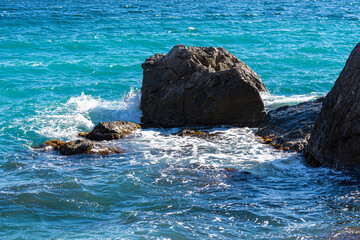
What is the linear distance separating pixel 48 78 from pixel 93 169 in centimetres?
1103

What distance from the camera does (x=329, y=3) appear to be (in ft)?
148

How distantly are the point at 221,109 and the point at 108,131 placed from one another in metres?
3.26

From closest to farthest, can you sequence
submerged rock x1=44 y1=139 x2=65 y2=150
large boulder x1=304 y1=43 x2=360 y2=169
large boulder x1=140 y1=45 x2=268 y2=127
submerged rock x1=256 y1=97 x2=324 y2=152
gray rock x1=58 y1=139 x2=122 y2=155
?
1. large boulder x1=304 y1=43 x2=360 y2=169
2. submerged rock x1=256 y1=97 x2=324 y2=152
3. gray rock x1=58 y1=139 x2=122 y2=155
4. submerged rock x1=44 y1=139 x2=65 y2=150
5. large boulder x1=140 y1=45 x2=268 y2=127

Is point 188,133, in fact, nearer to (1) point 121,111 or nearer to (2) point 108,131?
(2) point 108,131

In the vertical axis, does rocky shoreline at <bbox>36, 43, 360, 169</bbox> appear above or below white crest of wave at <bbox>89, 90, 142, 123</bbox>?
above

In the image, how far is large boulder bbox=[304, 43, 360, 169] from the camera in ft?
28.0

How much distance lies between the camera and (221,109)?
13117 mm

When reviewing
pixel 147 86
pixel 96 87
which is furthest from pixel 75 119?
pixel 96 87

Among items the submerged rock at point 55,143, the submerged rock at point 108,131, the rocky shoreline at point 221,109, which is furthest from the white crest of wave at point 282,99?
the submerged rock at point 55,143

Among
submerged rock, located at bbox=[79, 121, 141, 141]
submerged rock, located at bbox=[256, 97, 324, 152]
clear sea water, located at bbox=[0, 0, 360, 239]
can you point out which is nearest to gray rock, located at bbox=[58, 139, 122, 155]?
clear sea water, located at bbox=[0, 0, 360, 239]

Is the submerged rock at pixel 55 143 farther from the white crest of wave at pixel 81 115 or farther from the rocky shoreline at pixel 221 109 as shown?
the white crest of wave at pixel 81 115

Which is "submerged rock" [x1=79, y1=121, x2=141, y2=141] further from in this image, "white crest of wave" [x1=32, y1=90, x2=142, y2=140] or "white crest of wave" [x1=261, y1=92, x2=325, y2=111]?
"white crest of wave" [x1=261, y1=92, x2=325, y2=111]

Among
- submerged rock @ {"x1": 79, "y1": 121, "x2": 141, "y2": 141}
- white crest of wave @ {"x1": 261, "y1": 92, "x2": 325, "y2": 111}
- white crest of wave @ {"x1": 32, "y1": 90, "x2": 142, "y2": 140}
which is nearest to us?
submerged rock @ {"x1": 79, "y1": 121, "x2": 141, "y2": 141}

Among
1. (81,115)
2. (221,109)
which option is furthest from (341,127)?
(81,115)
